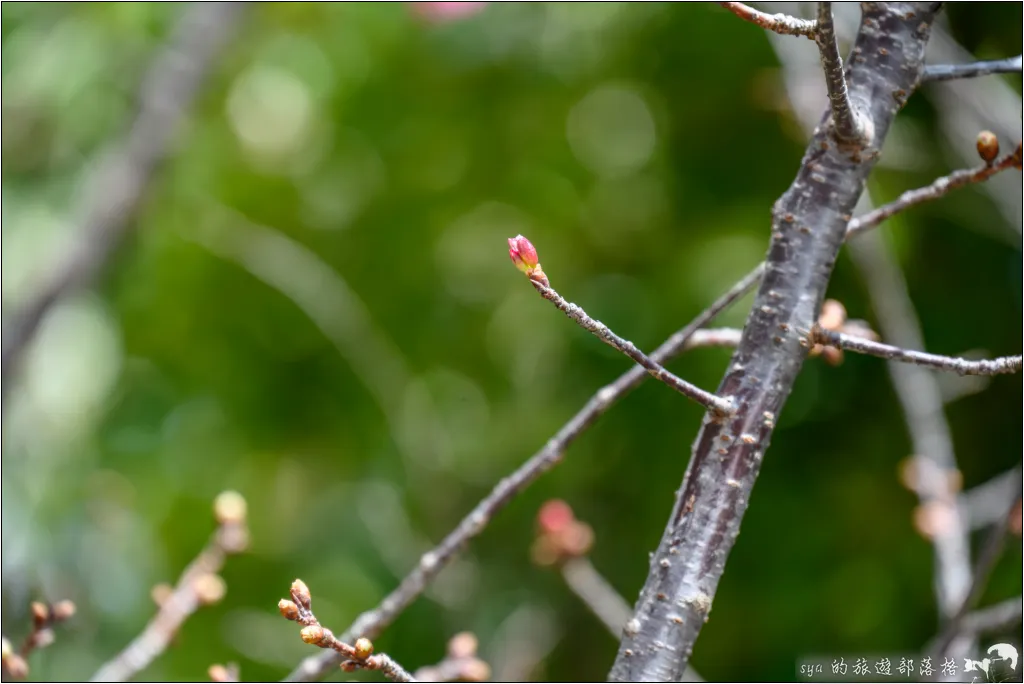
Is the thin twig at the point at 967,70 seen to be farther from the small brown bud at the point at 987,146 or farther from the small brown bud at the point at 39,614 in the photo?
the small brown bud at the point at 39,614

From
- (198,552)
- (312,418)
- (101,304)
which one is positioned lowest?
(198,552)

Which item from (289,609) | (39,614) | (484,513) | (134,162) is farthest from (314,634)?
(134,162)

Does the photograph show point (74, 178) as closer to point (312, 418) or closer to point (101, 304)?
point (101, 304)

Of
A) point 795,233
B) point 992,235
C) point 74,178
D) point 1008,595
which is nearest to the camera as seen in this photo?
point 795,233

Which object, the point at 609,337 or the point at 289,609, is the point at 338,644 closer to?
the point at 289,609

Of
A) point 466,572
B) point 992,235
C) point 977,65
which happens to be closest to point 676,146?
point 992,235

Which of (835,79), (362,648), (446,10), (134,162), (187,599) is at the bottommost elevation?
(362,648)

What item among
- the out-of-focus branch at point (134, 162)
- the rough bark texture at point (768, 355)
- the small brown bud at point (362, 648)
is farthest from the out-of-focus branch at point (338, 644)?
the out-of-focus branch at point (134, 162)

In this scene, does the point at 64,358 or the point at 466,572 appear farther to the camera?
the point at 64,358
